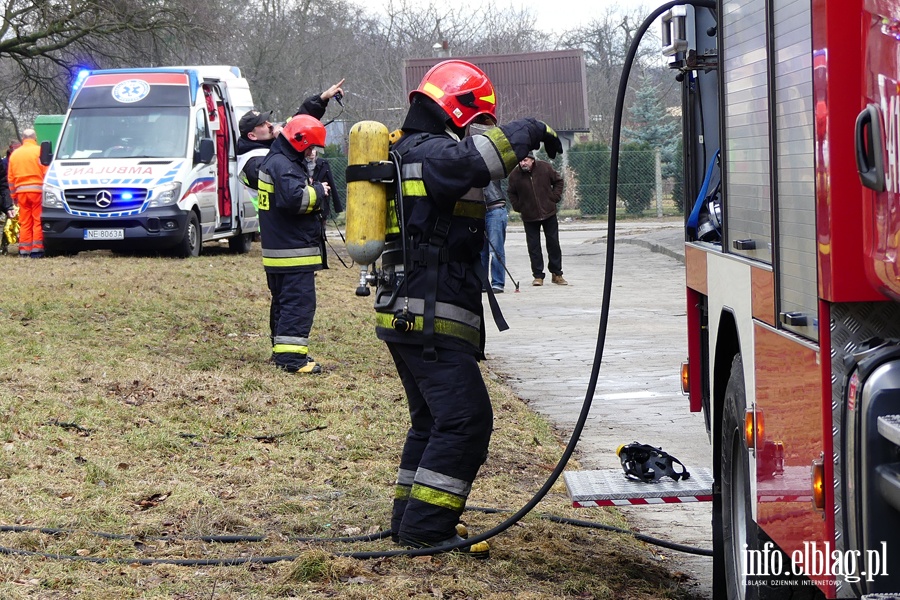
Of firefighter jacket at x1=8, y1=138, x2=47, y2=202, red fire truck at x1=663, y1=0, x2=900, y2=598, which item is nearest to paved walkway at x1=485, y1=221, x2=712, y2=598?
red fire truck at x1=663, y1=0, x2=900, y2=598

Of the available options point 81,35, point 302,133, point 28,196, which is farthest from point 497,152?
point 81,35

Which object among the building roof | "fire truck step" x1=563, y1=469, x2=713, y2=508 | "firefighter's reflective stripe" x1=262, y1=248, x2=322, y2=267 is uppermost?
the building roof

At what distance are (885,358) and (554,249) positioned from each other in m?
14.4

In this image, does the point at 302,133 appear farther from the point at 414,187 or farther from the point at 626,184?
the point at 626,184

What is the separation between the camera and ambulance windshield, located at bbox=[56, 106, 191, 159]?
61.5ft

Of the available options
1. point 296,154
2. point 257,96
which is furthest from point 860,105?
point 257,96

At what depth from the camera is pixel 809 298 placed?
2.84 m

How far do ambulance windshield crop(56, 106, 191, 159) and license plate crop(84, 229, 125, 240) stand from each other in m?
1.30

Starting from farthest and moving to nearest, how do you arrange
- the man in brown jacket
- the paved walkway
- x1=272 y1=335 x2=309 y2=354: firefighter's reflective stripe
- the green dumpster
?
1. the green dumpster
2. the man in brown jacket
3. x1=272 y1=335 x2=309 y2=354: firefighter's reflective stripe
4. the paved walkway

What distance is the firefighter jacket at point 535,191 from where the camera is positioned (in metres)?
16.4

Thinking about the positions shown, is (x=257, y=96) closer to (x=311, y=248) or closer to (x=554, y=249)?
(x=554, y=249)

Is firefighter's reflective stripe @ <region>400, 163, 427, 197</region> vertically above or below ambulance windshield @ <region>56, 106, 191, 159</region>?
below

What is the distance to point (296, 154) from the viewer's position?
890 centimetres

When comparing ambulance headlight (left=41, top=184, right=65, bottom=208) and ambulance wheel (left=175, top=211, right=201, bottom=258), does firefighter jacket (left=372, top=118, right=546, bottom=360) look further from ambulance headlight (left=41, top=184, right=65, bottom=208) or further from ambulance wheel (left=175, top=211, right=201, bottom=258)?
ambulance headlight (left=41, top=184, right=65, bottom=208)
